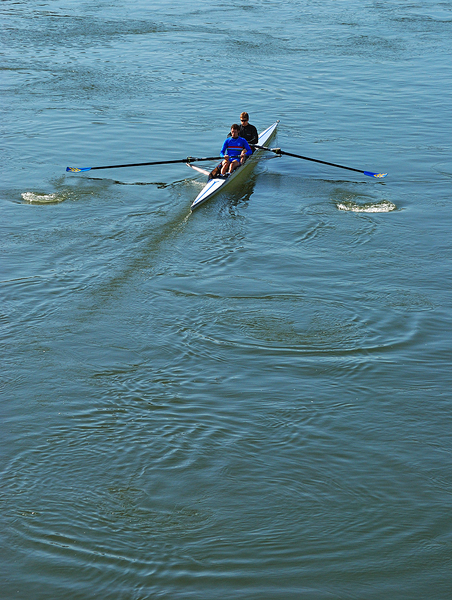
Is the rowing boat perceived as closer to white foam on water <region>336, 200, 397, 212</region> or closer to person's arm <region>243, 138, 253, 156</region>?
person's arm <region>243, 138, 253, 156</region>

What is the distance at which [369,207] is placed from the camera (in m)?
14.6

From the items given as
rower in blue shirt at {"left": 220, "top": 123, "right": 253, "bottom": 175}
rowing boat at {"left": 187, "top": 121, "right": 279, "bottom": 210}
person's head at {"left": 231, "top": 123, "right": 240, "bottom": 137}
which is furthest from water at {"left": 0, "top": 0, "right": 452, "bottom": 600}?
person's head at {"left": 231, "top": 123, "right": 240, "bottom": 137}

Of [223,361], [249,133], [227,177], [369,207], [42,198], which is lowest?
[223,361]

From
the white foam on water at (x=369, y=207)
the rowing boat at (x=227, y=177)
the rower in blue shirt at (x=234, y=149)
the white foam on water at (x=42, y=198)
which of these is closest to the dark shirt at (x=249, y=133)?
the rowing boat at (x=227, y=177)

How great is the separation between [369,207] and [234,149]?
3.52 m

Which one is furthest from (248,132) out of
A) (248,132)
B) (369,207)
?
(369,207)

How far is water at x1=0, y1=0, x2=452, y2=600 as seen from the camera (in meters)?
6.35

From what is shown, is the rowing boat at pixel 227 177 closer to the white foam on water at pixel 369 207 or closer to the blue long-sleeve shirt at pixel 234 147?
the blue long-sleeve shirt at pixel 234 147

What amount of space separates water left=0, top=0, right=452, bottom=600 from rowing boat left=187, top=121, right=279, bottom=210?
31cm

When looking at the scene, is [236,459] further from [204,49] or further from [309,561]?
[204,49]

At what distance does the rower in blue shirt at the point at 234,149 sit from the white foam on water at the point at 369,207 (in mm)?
2677

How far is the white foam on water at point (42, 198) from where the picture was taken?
564 inches

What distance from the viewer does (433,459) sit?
7539 mm

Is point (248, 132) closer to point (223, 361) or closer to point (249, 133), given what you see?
point (249, 133)
